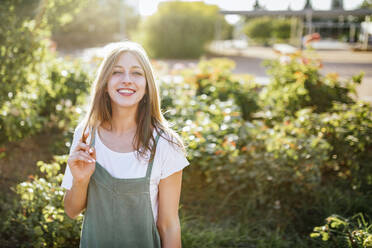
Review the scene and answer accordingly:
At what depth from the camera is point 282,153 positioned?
3205 millimetres

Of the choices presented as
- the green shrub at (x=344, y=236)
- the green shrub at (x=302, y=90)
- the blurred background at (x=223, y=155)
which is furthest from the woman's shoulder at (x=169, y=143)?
the green shrub at (x=302, y=90)

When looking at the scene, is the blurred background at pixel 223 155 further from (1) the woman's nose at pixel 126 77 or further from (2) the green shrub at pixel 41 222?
(1) the woman's nose at pixel 126 77

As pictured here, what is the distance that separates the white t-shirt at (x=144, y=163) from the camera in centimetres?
171

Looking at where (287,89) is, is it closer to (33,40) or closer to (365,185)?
(365,185)

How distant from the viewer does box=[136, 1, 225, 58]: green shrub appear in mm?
19984

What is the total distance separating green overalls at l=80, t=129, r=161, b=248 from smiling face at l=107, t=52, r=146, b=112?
1.04 feet

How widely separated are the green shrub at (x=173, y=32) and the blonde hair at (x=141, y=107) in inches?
732

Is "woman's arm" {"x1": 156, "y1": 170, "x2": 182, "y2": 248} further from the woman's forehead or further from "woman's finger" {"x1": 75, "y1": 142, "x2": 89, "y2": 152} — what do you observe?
the woman's forehead

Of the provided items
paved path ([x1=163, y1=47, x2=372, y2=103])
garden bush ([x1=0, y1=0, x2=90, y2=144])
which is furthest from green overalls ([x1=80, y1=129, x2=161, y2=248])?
paved path ([x1=163, y1=47, x2=372, y2=103])

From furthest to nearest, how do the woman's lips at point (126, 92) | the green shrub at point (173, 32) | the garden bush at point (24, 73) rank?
1. the green shrub at point (173, 32)
2. the garden bush at point (24, 73)
3. the woman's lips at point (126, 92)

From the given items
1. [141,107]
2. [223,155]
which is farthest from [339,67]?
[141,107]

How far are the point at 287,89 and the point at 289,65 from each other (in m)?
0.56

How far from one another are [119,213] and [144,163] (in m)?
0.27

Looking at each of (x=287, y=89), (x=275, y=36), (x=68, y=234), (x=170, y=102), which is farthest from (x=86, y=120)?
(x=275, y=36)
